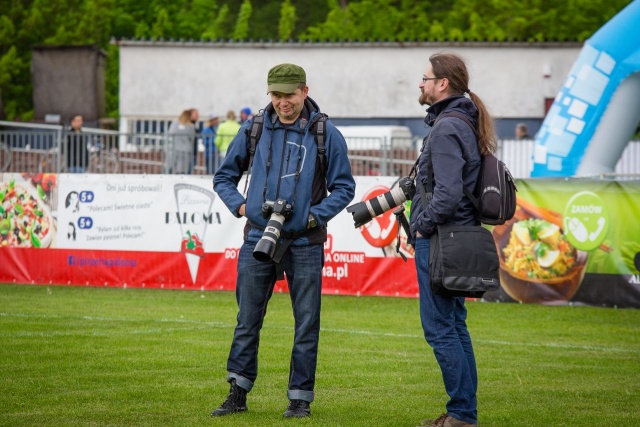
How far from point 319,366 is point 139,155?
42.6 feet

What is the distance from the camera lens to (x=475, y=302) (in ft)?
51.1

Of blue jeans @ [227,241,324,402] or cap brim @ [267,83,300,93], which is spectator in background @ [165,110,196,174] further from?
cap brim @ [267,83,300,93]

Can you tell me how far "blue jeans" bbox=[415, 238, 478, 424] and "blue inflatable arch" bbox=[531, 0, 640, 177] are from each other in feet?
47.2

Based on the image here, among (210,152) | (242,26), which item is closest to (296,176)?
(210,152)

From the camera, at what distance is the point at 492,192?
701 centimetres

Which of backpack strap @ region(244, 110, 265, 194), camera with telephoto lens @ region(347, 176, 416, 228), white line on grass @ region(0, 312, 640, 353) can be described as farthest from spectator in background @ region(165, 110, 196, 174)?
camera with telephoto lens @ region(347, 176, 416, 228)

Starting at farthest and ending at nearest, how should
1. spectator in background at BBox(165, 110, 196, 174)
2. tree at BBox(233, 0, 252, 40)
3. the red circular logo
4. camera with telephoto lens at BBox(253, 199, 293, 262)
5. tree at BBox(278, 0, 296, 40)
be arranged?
tree at BBox(233, 0, 252, 40) → tree at BBox(278, 0, 296, 40) → spectator in background at BBox(165, 110, 196, 174) → the red circular logo → camera with telephoto lens at BBox(253, 199, 293, 262)

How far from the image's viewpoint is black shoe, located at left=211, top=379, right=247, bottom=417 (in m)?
7.63

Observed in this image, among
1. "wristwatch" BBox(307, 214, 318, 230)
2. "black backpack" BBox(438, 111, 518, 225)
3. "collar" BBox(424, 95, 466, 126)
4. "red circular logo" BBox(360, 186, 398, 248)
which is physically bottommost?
"red circular logo" BBox(360, 186, 398, 248)

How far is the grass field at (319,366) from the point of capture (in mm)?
7816

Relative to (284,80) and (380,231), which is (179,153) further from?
(284,80)

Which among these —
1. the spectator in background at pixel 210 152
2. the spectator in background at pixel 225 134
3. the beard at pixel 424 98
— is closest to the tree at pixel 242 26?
the spectator in background at pixel 225 134

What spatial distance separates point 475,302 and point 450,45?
2148cm

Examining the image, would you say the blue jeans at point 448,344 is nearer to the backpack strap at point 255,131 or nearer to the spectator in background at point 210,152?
the backpack strap at point 255,131
